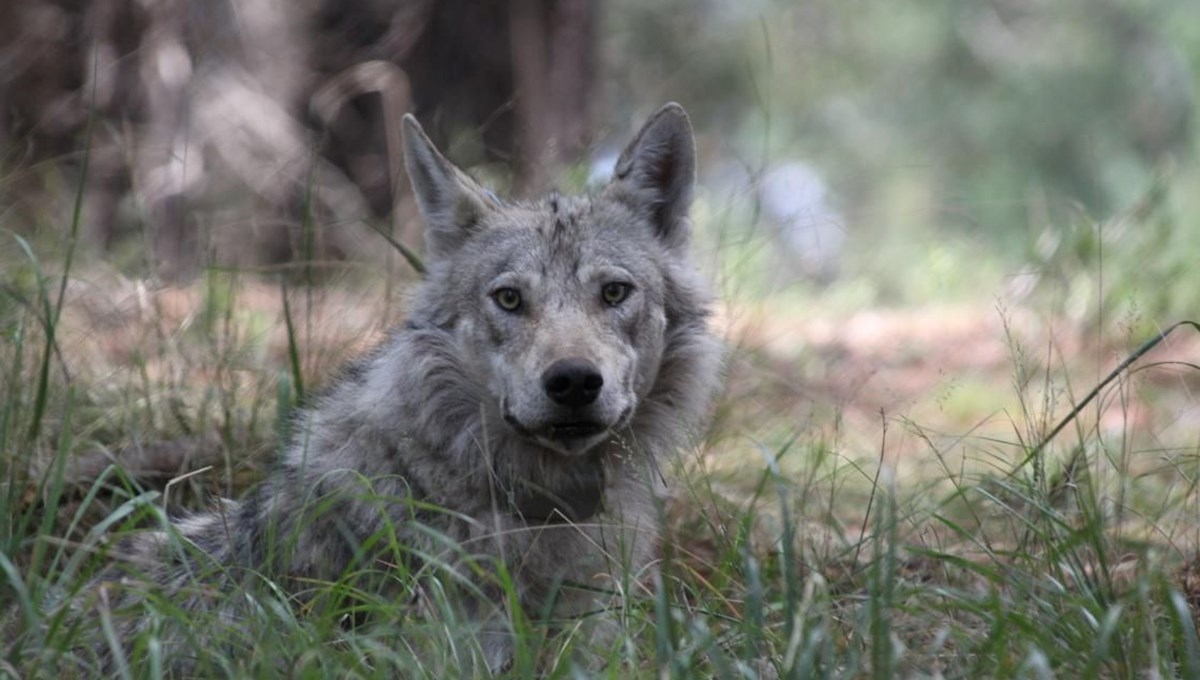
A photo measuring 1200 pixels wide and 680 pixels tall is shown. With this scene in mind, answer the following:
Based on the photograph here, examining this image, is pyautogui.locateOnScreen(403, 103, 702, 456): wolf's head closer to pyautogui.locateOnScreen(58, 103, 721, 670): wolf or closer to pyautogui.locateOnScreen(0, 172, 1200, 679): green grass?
pyautogui.locateOnScreen(58, 103, 721, 670): wolf

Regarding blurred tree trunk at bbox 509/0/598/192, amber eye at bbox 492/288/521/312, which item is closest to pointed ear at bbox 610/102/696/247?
amber eye at bbox 492/288/521/312

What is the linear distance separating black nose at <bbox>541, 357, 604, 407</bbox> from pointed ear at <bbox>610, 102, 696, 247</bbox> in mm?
943

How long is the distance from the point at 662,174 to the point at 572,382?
1.09m

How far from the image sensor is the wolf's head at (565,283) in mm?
3600

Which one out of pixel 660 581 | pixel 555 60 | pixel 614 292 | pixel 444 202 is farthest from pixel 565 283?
pixel 555 60

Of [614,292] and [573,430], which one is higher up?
[614,292]

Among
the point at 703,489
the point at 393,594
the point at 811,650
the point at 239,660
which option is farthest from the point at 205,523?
the point at 811,650

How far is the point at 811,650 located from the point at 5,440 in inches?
87.3

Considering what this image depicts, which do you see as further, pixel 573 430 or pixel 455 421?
pixel 455 421

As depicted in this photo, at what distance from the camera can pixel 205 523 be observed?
396 cm

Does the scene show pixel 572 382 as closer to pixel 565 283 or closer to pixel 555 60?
pixel 565 283

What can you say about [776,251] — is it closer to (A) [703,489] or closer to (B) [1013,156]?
(A) [703,489]

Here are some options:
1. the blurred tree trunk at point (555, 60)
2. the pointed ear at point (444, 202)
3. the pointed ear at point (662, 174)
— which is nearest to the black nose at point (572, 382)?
the pointed ear at point (444, 202)

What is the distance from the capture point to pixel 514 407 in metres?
3.66
